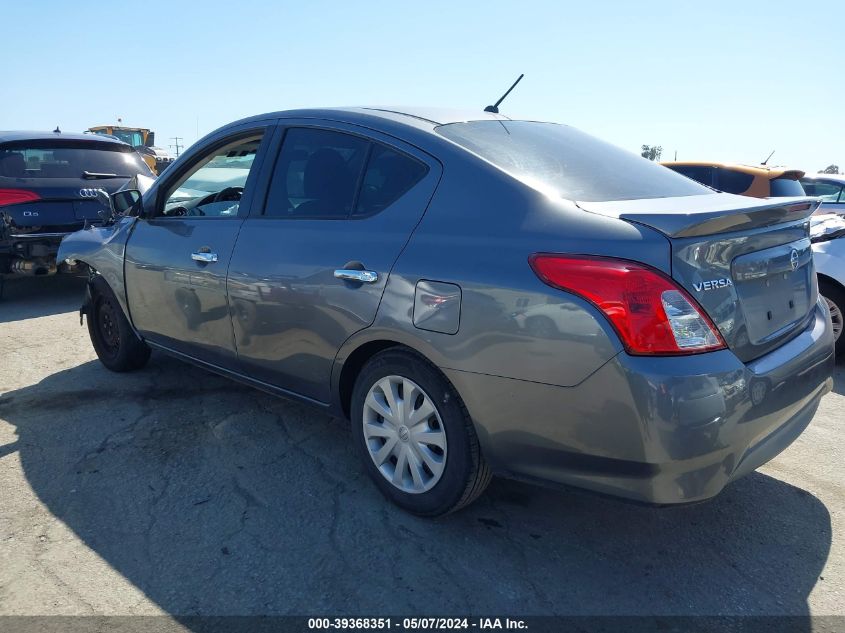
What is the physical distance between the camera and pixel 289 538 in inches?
110

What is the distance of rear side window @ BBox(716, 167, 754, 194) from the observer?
8.50m

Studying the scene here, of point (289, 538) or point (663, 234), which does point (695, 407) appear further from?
point (289, 538)

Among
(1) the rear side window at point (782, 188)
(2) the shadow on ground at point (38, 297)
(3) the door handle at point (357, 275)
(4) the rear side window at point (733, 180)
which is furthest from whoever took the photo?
(4) the rear side window at point (733, 180)

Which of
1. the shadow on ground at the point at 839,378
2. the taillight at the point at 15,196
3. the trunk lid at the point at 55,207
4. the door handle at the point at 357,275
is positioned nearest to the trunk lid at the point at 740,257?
the door handle at the point at 357,275

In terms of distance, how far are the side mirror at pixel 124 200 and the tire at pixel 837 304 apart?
16.3 feet

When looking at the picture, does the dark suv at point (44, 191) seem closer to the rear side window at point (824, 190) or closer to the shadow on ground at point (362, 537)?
the shadow on ground at point (362, 537)

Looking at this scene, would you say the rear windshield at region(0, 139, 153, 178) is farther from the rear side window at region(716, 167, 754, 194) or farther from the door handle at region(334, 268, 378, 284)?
the rear side window at region(716, 167, 754, 194)

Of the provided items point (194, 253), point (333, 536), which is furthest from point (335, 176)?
point (333, 536)

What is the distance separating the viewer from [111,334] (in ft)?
15.9

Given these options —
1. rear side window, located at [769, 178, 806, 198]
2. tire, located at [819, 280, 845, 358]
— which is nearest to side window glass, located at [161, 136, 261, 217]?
Answer: tire, located at [819, 280, 845, 358]

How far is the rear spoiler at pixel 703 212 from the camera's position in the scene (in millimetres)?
2240

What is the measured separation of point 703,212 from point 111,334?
4079 millimetres

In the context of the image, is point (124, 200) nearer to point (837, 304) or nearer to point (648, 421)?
point (648, 421)

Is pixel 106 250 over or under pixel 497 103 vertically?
under
